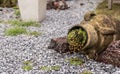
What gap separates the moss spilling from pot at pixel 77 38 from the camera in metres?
5.31

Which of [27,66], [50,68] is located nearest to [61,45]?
[50,68]

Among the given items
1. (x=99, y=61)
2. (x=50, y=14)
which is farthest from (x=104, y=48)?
(x=50, y=14)

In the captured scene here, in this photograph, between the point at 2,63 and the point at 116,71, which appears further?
the point at 2,63

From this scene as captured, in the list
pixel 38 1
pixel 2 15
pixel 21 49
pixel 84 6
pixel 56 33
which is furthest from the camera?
pixel 84 6

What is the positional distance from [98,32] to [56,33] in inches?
80.2

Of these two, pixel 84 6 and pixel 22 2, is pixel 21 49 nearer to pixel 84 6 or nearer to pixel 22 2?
pixel 22 2

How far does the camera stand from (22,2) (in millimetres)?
8508

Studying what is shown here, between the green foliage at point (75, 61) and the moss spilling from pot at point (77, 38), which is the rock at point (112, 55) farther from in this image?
the moss spilling from pot at point (77, 38)

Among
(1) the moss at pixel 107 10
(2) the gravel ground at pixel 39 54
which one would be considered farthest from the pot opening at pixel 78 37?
(1) the moss at pixel 107 10

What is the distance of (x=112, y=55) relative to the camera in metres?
5.39

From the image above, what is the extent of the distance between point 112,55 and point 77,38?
67cm

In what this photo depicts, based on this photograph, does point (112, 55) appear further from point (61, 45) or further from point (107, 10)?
point (107, 10)

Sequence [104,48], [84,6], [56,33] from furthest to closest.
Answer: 1. [84,6]
2. [56,33]
3. [104,48]

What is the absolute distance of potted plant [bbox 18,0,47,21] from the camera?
841 cm
